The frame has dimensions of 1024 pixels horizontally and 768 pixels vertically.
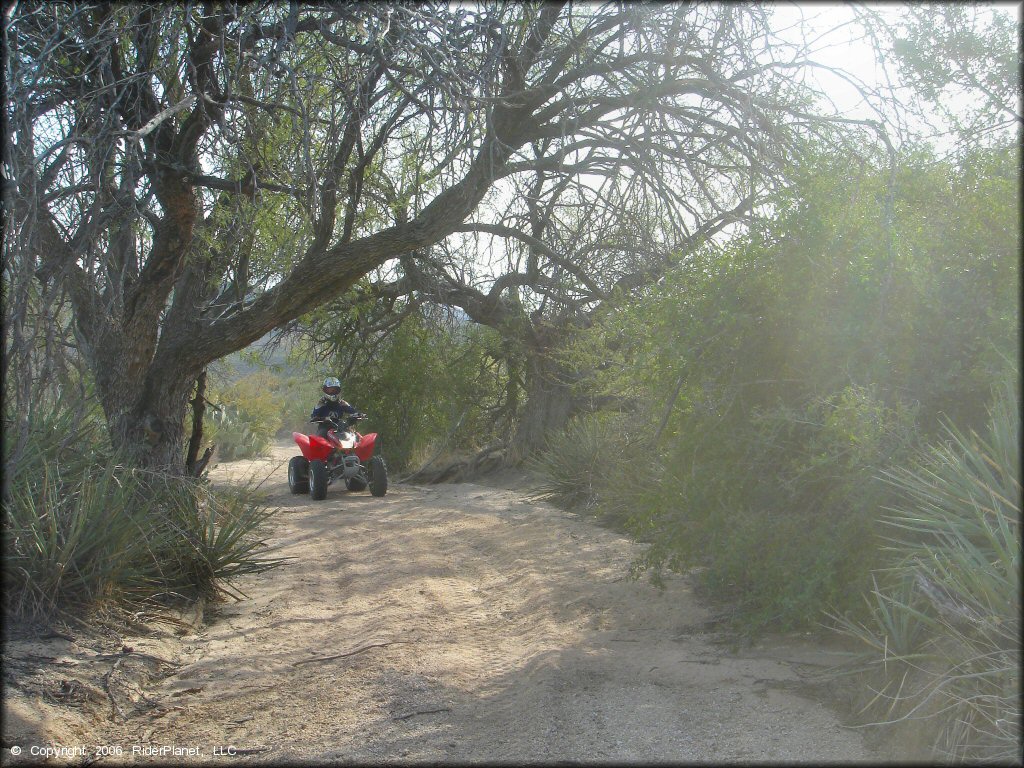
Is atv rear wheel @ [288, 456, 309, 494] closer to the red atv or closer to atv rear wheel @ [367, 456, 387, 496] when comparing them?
the red atv

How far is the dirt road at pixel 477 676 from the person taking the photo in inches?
145

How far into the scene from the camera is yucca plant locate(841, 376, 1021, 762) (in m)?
3.12

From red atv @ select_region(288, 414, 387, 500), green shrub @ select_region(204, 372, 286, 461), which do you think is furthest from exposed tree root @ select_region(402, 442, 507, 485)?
green shrub @ select_region(204, 372, 286, 461)

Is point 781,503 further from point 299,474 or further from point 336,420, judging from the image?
point 299,474

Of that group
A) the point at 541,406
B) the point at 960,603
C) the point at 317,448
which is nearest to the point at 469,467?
the point at 541,406

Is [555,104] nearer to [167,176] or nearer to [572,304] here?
[167,176]

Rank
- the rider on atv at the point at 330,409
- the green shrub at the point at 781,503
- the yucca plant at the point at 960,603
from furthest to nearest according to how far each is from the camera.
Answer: the rider on atv at the point at 330,409, the green shrub at the point at 781,503, the yucca plant at the point at 960,603

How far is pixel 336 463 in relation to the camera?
492 inches

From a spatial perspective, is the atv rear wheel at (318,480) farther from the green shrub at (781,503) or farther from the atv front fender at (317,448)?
the green shrub at (781,503)

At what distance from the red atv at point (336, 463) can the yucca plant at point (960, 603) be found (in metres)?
8.77

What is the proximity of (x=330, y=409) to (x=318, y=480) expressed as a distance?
1451 mm

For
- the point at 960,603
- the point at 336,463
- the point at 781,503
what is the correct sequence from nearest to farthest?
the point at 960,603 < the point at 781,503 < the point at 336,463

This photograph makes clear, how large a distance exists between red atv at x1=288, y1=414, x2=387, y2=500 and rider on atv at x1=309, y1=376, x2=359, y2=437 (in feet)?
0.29

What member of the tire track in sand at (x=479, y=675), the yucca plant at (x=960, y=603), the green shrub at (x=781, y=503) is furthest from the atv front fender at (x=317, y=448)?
the yucca plant at (x=960, y=603)
